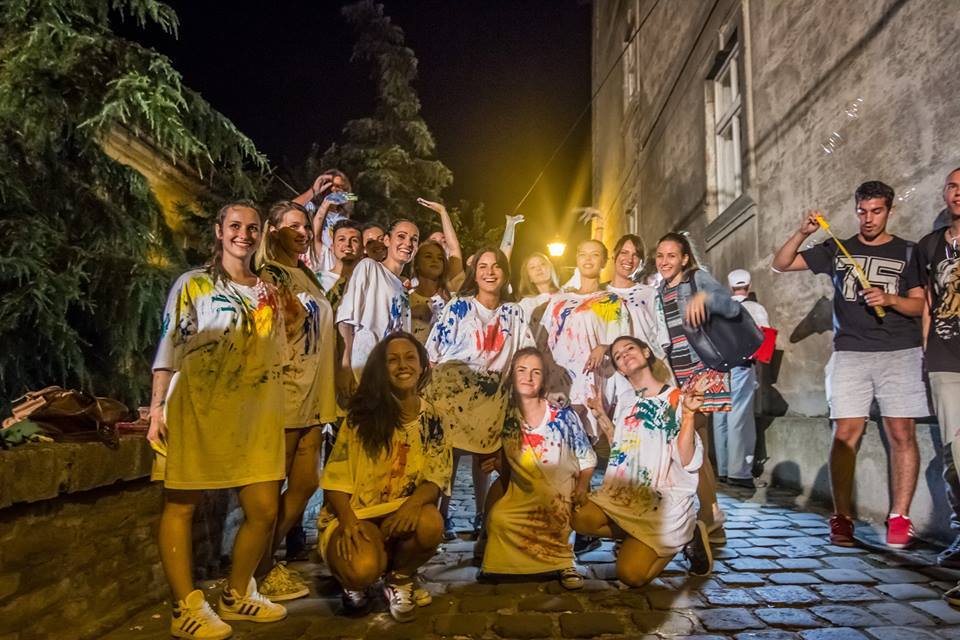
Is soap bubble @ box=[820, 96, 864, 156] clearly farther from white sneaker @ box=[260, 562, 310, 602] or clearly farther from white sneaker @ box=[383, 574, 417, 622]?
white sneaker @ box=[260, 562, 310, 602]

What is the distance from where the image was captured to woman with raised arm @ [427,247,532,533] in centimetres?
359

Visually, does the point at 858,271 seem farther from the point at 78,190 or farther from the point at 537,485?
the point at 78,190

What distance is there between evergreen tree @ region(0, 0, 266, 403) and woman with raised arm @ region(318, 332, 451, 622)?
10.4 ft

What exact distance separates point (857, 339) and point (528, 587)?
8.62 feet

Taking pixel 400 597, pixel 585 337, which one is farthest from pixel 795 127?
pixel 400 597

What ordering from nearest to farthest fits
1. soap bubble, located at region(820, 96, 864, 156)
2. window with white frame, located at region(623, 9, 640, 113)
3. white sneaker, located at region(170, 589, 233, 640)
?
white sneaker, located at region(170, 589, 233, 640) → soap bubble, located at region(820, 96, 864, 156) → window with white frame, located at region(623, 9, 640, 113)

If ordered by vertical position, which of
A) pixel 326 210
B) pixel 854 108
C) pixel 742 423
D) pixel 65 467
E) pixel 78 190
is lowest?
pixel 65 467

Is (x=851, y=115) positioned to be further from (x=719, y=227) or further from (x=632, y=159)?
(x=632, y=159)

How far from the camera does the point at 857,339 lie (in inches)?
155

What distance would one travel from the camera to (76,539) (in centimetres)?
258

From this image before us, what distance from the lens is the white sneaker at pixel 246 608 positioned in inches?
106

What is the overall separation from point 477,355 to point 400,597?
4.81 ft

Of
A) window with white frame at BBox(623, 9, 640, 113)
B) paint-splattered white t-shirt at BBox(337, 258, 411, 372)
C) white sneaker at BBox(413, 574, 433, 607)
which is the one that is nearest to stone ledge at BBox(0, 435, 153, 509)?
paint-splattered white t-shirt at BBox(337, 258, 411, 372)

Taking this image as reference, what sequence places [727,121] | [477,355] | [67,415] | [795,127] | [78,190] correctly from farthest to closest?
1. [727,121]
2. [795,127]
3. [78,190]
4. [477,355]
5. [67,415]
